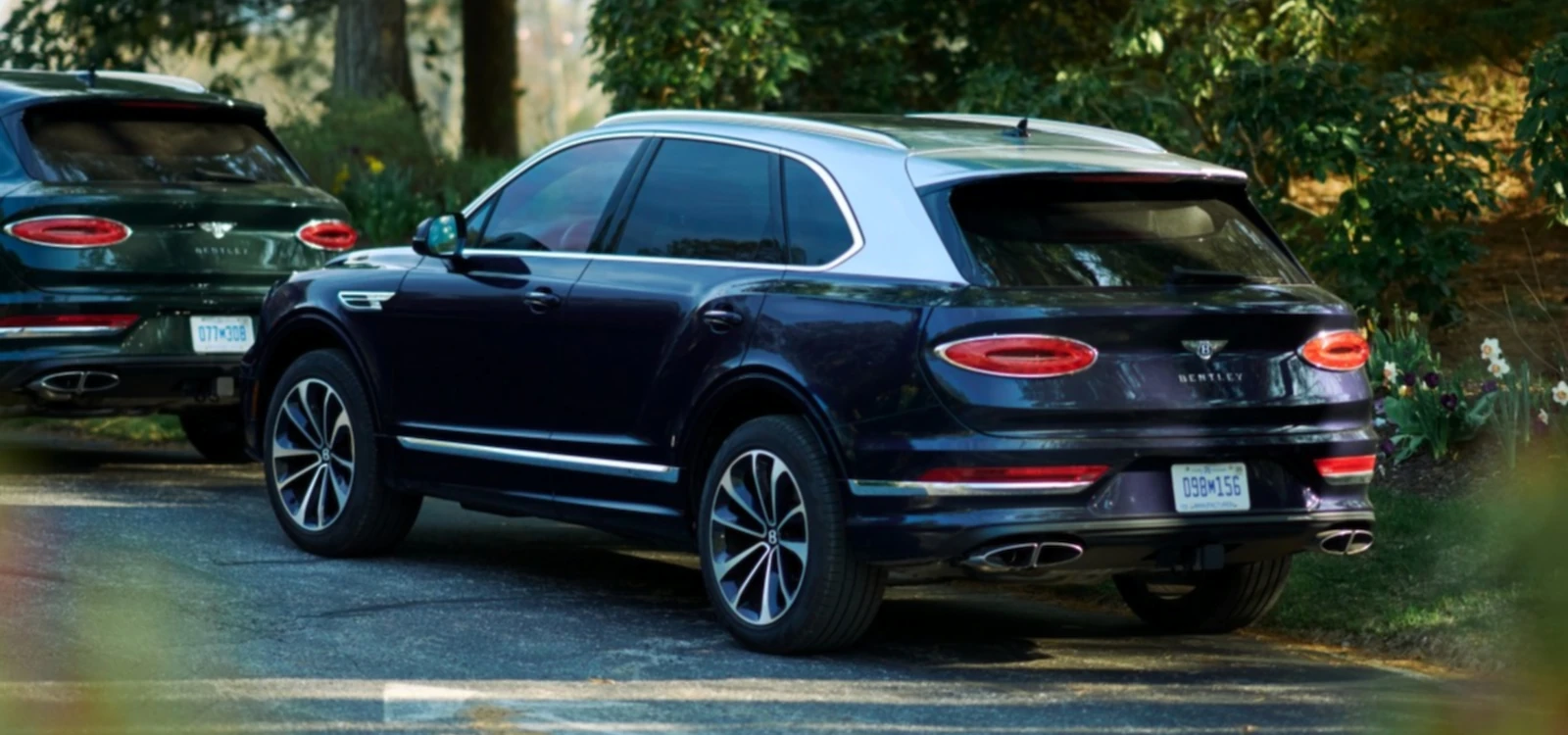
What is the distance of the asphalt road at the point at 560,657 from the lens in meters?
6.21

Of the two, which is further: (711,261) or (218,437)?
(218,437)

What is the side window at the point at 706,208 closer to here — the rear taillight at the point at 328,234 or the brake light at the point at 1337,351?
the brake light at the point at 1337,351

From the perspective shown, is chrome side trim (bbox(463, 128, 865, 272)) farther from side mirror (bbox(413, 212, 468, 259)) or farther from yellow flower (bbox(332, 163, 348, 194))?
yellow flower (bbox(332, 163, 348, 194))

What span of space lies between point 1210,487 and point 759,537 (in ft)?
4.57

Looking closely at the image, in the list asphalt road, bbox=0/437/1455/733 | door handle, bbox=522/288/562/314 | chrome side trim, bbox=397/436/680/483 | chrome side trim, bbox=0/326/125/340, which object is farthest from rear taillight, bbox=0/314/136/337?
door handle, bbox=522/288/562/314

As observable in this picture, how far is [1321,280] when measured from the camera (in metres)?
A: 12.7

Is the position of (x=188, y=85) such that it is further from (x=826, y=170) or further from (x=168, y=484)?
(x=826, y=170)

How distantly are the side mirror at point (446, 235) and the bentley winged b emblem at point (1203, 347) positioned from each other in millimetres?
2981

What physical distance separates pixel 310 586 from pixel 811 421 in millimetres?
2351

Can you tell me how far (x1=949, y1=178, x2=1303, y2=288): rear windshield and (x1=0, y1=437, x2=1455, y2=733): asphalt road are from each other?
1.19m

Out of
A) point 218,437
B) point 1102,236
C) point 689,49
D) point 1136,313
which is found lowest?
point 218,437

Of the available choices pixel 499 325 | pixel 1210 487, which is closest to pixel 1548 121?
pixel 1210 487

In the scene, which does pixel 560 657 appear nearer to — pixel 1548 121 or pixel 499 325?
pixel 499 325

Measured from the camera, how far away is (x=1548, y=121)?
9.88 meters
